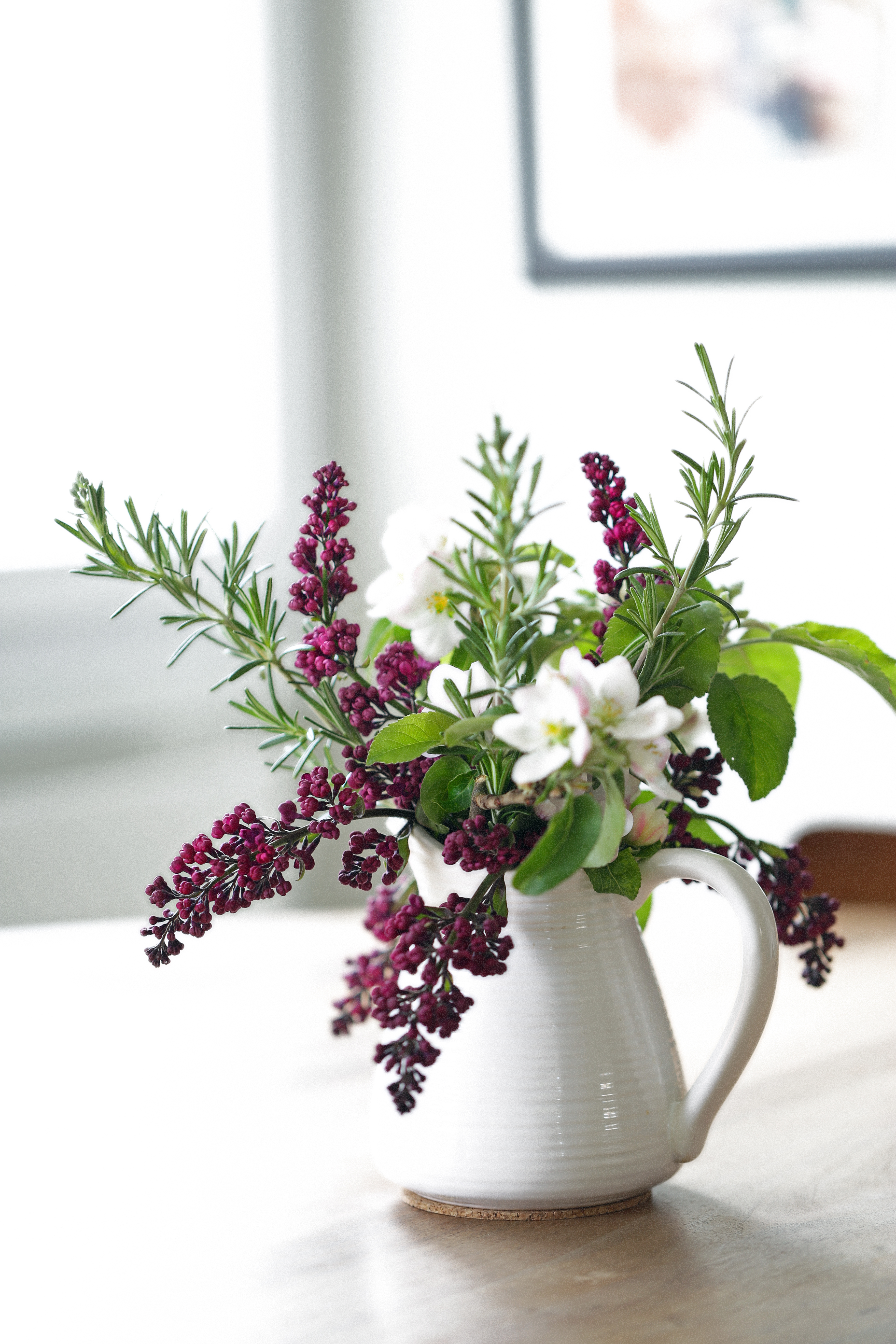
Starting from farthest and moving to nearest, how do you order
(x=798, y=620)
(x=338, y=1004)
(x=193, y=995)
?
(x=798, y=620) < (x=193, y=995) < (x=338, y=1004)

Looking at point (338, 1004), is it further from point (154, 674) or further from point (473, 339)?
point (473, 339)

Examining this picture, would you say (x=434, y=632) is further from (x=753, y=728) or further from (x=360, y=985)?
(x=360, y=985)

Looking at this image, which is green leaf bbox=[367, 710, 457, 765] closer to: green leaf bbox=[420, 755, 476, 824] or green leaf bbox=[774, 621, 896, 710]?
green leaf bbox=[420, 755, 476, 824]

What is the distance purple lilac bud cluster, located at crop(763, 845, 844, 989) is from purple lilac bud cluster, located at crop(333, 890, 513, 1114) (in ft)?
0.53

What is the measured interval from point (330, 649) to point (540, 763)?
12 centimetres

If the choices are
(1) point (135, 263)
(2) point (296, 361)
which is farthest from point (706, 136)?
(1) point (135, 263)

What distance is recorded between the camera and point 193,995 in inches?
46.9

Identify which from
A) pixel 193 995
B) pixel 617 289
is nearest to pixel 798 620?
pixel 617 289

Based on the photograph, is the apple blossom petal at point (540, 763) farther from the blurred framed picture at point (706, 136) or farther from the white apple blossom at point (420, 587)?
the blurred framed picture at point (706, 136)

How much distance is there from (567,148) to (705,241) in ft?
0.91

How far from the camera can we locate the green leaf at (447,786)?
2.09ft

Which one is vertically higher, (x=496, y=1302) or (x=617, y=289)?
(x=617, y=289)

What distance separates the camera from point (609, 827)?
0.57 metres

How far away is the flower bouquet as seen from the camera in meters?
0.57
